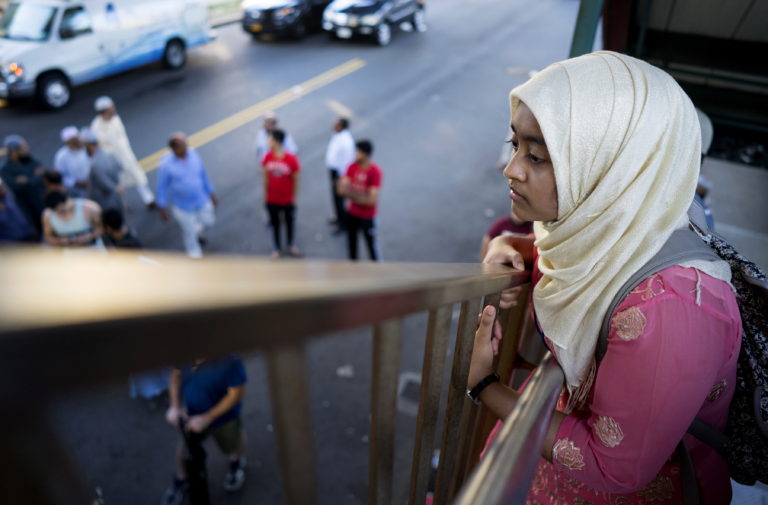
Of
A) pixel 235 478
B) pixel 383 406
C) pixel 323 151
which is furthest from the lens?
pixel 323 151

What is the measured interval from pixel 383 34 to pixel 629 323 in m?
15.2

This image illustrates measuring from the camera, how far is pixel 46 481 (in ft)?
1.06

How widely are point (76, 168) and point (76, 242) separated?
6.08ft

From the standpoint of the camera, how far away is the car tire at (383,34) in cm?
1482

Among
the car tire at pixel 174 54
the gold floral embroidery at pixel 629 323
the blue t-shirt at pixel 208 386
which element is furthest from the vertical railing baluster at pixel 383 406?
the car tire at pixel 174 54

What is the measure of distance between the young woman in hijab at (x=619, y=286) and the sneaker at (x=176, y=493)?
3.28 meters

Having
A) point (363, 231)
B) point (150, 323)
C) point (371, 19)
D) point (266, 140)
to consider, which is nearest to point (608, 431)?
point (150, 323)

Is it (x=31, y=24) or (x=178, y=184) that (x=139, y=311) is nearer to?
(x=178, y=184)

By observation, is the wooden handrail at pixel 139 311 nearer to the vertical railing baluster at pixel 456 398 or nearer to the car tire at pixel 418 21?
the vertical railing baluster at pixel 456 398

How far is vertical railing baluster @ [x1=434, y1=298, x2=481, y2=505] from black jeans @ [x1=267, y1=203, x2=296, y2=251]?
5.34 m

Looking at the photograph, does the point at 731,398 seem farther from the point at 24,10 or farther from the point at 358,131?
the point at 24,10

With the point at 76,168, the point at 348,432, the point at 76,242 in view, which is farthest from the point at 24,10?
the point at 348,432

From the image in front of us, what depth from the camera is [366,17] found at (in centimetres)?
1454

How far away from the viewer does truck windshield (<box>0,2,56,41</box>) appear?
406 inches
